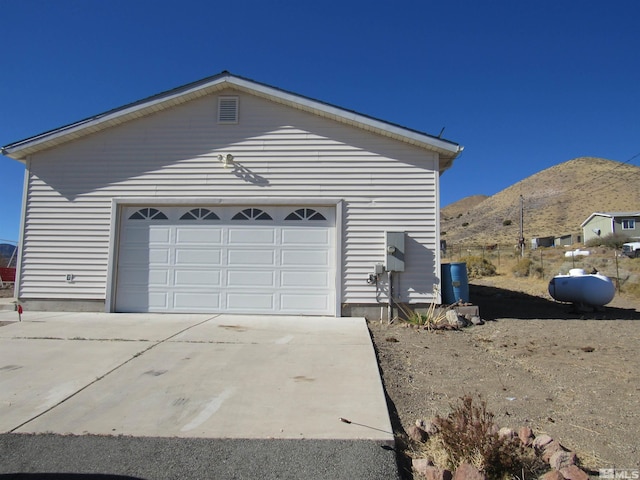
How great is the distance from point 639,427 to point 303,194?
6802 mm

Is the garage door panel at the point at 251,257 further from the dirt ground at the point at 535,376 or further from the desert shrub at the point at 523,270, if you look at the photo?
the desert shrub at the point at 523,270

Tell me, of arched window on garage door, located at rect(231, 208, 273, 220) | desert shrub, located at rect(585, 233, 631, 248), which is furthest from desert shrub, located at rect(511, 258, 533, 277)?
desert shrub, located at rect(585, 233, 631, 248)

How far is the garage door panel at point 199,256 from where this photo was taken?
9.12 m

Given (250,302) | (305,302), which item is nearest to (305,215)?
(305,302)

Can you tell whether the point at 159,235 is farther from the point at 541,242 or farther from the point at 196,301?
the point at 541,242

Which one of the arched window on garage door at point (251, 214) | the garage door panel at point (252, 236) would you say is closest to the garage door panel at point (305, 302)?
the garage door panel at point (252, 236)

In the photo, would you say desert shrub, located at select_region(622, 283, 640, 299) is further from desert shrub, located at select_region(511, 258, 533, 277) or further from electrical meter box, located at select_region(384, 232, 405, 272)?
electrical meter box, located at select_region(384, 232, 405, 272)

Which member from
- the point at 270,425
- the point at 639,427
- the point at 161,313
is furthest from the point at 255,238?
the point at 639,427

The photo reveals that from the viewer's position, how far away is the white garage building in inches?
351

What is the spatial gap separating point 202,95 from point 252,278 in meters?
4.23

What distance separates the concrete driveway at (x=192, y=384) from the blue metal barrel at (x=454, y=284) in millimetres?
2422

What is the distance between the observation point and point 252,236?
9125 mm

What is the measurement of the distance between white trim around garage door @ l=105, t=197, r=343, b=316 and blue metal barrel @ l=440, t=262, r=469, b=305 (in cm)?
218

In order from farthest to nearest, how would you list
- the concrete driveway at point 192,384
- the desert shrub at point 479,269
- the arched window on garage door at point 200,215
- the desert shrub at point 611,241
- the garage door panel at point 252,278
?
the desert shrub at point 611,241 → the desert shrub at point 479,269 → the arched window on garage door at point 200,215 → the garage door panel at point 252,278 → the concrete driveway at point 192,384
